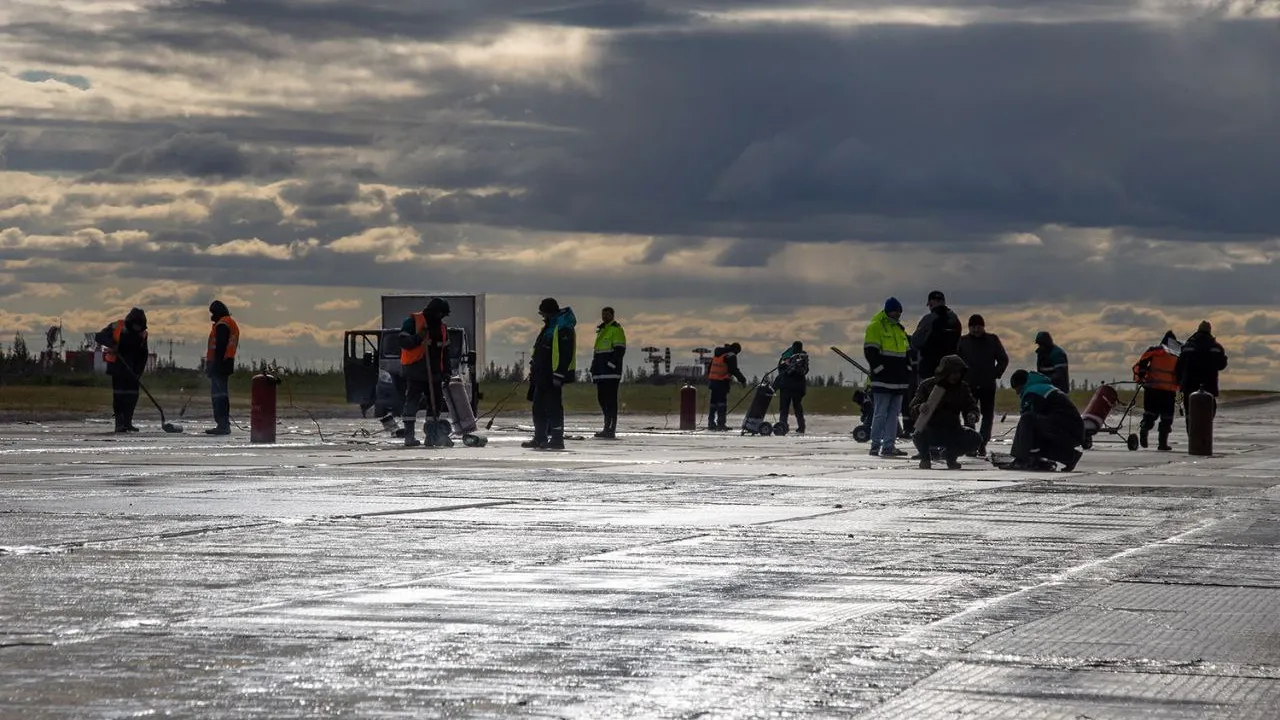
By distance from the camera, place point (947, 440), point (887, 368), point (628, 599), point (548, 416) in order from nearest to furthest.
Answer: point (628, 599)
point (947, 440)
point (887, 368)
point (548, 416)

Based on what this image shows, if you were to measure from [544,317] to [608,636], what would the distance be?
19.9m

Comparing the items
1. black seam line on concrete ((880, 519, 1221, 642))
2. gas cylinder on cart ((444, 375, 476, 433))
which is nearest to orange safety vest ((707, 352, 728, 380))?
gas cylinder on cart ((444, 375, 476, 433))

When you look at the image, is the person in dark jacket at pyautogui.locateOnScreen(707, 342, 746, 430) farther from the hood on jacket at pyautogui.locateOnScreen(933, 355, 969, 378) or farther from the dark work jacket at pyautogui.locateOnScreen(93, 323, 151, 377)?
the hood on jacket at pyautogui.locateOnScreen(933, 355, 969, 378)

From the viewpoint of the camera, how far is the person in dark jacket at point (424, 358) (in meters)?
27.3

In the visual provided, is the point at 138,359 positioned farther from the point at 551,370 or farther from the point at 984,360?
the point at 984,360

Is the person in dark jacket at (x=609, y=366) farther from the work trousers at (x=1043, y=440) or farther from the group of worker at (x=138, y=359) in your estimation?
the work trousers at (x=1043, y=440)

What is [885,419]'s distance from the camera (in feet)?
86.8

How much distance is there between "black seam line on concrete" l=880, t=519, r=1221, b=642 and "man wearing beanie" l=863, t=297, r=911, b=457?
11.0 m

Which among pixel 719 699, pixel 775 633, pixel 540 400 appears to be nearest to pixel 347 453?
pixel 540 400

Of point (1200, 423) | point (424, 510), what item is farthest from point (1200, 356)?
point (424, 510)

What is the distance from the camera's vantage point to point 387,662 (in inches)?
281

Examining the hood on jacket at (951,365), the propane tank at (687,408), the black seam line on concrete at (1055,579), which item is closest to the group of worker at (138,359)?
the propane tank at (687,408)

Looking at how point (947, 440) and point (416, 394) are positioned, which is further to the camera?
point (416, 394)

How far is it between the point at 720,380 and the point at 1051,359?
11251 millimetres
